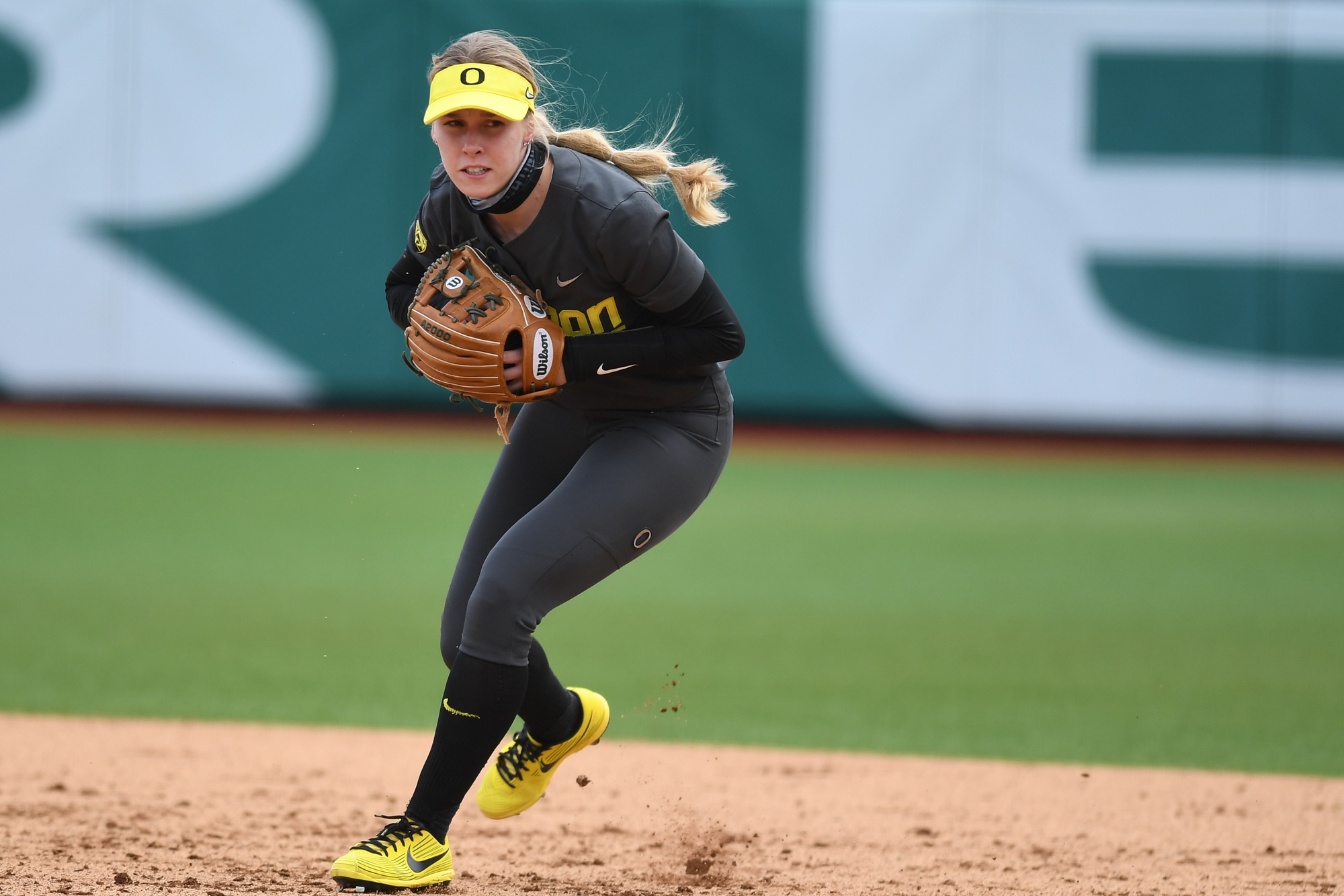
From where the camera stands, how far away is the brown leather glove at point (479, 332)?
3.19 metres

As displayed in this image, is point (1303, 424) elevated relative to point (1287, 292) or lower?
lower

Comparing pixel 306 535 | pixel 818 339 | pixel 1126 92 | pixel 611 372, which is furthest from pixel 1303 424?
pixel 611 372

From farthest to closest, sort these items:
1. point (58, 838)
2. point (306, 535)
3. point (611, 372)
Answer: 1. point (306, 535)
2. point (58, 838)
3. point (611, 372)

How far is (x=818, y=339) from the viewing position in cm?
1270

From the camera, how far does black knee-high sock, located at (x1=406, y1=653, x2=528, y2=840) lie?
3.16 meters

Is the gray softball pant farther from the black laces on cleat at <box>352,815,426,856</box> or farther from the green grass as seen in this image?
the green grass

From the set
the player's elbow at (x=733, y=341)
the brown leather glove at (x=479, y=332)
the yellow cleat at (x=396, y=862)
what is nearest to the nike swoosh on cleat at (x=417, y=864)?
the yellow cleat at (x=396, y=862)

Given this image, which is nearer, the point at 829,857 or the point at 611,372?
the point at 611,372

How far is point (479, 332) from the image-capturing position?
10.4 feet

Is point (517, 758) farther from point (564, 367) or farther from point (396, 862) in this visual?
point (564, 367)

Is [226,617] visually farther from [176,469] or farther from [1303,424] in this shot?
[1303,424]

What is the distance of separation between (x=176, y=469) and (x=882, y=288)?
614 cm

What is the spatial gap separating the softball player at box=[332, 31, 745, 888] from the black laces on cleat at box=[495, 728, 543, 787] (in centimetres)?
25

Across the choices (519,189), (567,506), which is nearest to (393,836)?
(567,506)
